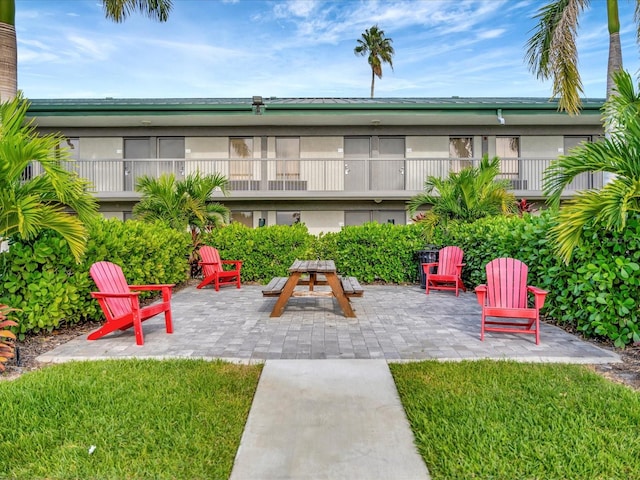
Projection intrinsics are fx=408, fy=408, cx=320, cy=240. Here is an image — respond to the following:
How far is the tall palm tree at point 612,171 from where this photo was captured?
471 cm

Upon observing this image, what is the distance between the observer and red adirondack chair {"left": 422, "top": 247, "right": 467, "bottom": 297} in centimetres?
955

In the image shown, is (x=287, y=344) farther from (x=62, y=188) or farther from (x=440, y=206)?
(x=440, y=206)

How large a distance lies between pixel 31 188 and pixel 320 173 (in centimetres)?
1232

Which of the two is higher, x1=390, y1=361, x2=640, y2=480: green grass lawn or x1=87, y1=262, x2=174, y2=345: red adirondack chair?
x1=87, y1=262, x2=174, y2=345: red adirondack chair

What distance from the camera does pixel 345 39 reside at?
109 ft

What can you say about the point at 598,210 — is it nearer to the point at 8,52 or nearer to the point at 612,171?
the point at 612,171

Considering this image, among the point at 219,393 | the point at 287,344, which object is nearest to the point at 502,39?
the point at 287,344

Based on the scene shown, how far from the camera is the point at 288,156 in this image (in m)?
17.3

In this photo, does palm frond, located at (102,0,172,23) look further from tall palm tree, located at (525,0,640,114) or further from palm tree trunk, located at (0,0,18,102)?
tall palm tree, located at (525,0,640,114)

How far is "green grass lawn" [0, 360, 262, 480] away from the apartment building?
40.2 feet

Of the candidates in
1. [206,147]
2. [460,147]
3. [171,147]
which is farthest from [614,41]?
[171,147]

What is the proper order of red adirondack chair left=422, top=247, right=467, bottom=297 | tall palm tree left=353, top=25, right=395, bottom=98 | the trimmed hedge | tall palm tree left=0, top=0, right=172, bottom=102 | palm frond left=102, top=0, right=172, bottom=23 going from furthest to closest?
tall palm tree left=353, top=25, right=395, bottom=98
red adirondack chair left=422, top=247, right=467, bottom=297
palm frond left=102, top=0, right=172, bottom=23
tall palm tree left=0, top=0, right=172, bottom=102
the trimmed hedge

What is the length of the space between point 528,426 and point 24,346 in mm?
5806

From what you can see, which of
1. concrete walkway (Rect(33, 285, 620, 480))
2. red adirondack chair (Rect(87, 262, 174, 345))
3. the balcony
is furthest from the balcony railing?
red adirondack chair (Rect(87, 262, 174, 345))
